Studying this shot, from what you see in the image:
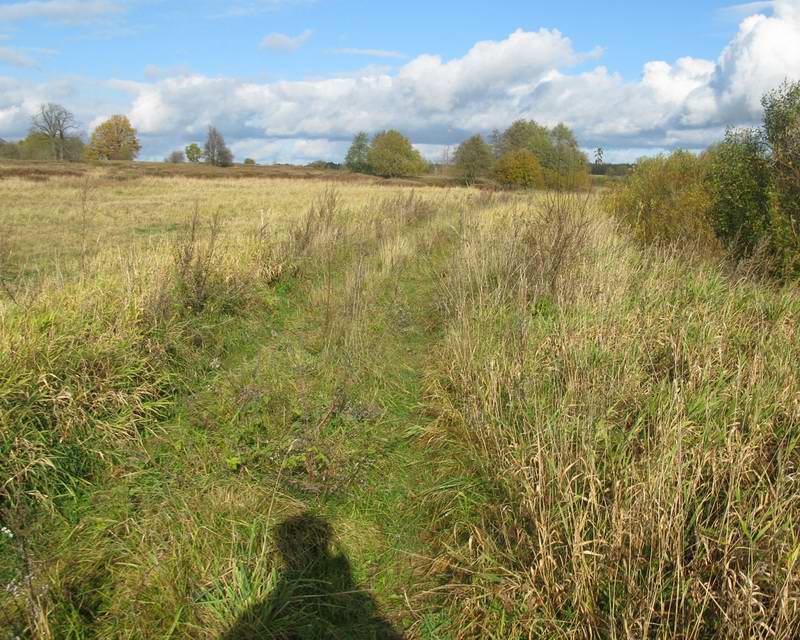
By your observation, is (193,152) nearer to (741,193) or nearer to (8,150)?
(8,150)

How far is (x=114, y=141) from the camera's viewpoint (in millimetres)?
74562

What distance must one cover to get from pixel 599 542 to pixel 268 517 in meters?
1.67

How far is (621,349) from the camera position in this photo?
141 inches

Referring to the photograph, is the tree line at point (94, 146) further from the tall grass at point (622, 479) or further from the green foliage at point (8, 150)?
the tall grass at point (622, 479)

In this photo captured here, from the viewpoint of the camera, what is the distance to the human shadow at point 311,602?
2.22 m

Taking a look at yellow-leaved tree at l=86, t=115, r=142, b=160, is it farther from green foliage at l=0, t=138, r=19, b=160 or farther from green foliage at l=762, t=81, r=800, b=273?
green foliage at l=762, t=81, r=800, b=273

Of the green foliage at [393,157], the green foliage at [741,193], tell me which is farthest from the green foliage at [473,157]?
the green foliage at [741,193]

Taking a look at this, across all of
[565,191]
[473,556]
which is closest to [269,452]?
[473,556]

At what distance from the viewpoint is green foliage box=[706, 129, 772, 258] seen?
7020 mm

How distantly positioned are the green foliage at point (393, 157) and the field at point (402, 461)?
55465 mm

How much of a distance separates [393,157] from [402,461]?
58.9 metres

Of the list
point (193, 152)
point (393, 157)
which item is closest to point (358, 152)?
point (393, 157)

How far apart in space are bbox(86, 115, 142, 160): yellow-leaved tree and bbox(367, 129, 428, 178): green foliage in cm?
3946

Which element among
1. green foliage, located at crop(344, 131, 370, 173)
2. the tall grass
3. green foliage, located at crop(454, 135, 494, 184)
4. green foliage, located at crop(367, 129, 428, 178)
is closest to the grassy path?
the tall grass
